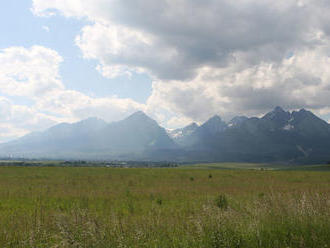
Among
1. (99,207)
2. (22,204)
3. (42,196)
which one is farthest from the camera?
(42,196)

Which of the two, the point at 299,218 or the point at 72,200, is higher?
the point at 299,218

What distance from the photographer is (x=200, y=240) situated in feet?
23.8

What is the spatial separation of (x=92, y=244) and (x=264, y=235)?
4.94m

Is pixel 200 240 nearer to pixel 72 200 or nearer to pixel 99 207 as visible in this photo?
pixel 99 207

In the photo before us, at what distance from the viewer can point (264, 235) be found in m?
7.38

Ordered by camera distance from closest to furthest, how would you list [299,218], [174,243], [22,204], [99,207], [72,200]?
[174,243], [299,218], [99,207], [22,204], [72,200]

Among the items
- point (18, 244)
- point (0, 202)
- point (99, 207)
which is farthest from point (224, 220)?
point (0, 202)

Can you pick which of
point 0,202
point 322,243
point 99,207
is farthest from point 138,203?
point 322,243

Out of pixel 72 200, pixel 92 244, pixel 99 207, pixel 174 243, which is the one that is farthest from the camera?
pixel 72 200

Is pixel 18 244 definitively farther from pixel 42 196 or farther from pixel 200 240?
pixel 42 196

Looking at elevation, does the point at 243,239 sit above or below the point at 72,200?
above

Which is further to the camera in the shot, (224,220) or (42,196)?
(42,196)

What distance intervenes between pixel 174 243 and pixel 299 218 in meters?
4.19

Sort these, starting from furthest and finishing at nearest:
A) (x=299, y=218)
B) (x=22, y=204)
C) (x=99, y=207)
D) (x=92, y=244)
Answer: (x=22, y=204), (x=99, y=207), (x=299, y=218), (x=92, y=244)
